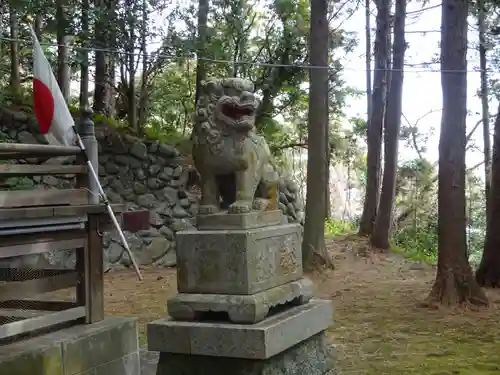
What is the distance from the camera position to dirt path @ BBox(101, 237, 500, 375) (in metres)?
5.71

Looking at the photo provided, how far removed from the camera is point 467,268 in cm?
804

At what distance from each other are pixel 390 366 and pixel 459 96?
4.05 metres

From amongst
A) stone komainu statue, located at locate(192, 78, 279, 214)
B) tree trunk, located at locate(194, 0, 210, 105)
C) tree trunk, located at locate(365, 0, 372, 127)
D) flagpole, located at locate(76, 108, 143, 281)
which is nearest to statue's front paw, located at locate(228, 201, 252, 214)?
stone komainu statue, located at locate(192, 78, 279, 214)

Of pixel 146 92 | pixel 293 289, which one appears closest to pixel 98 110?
pixel 146 92

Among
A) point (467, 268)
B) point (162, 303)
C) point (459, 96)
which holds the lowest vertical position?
point (162, 303)

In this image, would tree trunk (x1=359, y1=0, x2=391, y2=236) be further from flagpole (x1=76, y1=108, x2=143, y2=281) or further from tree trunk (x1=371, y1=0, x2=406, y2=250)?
flagpole (x1=76, y1=108, x2=143, y2=281)

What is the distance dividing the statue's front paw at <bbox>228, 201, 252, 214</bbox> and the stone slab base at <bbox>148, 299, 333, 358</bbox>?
0.74 meters

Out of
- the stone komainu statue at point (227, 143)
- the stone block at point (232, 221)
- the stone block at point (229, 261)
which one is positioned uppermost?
the stone komainu statue at point (227, 143)

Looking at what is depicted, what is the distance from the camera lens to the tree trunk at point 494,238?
365 inches

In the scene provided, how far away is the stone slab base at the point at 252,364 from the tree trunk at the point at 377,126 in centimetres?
1065

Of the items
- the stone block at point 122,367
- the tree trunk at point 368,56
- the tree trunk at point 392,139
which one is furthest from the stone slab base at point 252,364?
the tree trunk at point 368,56

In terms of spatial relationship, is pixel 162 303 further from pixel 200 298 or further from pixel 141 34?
pixel 141 34

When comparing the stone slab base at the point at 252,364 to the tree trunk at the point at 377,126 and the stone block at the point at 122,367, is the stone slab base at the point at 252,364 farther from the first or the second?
the tree trunk at the point at 377,126

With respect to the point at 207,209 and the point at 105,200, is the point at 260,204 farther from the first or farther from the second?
the point at 105,200
